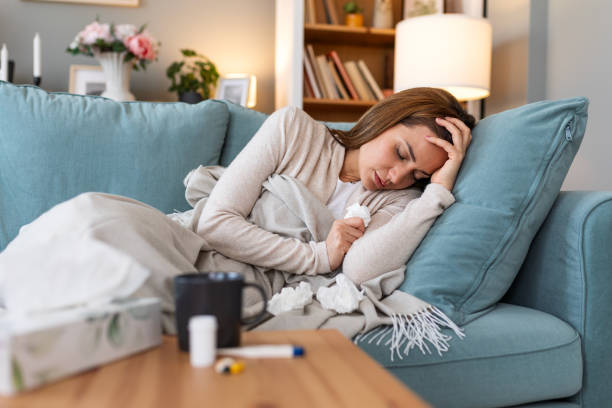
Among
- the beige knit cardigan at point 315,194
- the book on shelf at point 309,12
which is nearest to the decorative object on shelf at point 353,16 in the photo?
the book on shelf at point 309,12

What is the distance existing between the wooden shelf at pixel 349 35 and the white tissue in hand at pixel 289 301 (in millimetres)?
1985

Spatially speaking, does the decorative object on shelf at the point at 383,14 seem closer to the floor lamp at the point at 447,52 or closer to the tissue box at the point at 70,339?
the floor lamp at the point at 447,52

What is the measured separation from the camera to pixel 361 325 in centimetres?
A: 94

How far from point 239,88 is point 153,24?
575 mm

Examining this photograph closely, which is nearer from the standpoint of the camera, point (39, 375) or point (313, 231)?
point (39, 375)

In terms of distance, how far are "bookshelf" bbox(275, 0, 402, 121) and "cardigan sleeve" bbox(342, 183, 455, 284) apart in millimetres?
1578

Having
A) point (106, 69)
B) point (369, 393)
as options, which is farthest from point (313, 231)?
point (106, 69)

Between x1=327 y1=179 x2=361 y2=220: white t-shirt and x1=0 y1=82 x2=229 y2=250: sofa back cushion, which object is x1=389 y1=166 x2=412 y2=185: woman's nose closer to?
x1=327 y1=179 x2=361 y2=220: white t-shirt

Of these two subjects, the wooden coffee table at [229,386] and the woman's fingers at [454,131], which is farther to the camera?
the woman's fingers at [454,131]

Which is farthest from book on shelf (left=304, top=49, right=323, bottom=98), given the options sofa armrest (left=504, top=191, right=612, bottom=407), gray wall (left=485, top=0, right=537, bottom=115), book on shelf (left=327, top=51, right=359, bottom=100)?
sofa armrest (left=504, top=191, right=612, bottom=407)

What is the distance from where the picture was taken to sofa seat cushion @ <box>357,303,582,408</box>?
924mm

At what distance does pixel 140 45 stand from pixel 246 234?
161 cm

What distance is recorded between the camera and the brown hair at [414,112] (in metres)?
1.28

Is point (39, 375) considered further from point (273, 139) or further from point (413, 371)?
point (273, 139)
